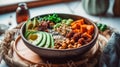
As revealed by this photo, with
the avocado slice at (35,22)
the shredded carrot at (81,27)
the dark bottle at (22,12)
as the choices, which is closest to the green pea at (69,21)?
the shredded carrot at (81,27)

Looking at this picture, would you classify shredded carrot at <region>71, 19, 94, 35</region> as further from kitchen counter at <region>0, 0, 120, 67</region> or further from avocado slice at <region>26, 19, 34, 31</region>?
kitchen counter at <region>0, 0, 120, 67</region>

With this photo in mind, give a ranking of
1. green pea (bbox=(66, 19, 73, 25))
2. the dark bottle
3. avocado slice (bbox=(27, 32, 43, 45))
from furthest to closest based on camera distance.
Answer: the dark bottle, green pea (bbox=(66, 19, 73, 25)), avocado slice (bbox=(27, 32, 43, 45))

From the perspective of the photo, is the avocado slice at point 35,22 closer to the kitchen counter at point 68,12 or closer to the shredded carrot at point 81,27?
the shredded carrot at point 81,27

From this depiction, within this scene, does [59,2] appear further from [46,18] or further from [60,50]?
[60,50]

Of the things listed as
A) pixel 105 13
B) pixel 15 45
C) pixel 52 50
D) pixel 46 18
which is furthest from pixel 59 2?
pixel 52 50

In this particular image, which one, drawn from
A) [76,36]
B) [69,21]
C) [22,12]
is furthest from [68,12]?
[76,36]

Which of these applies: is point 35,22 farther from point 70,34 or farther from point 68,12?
point 68,12

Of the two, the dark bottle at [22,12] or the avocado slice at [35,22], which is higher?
the dark bottle at [22,12]

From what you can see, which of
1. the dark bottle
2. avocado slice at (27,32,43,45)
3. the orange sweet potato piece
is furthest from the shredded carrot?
the dark bottle
